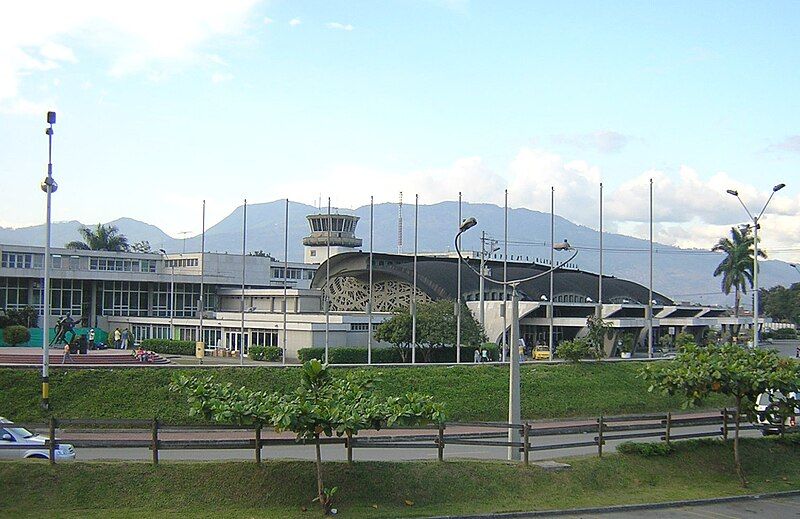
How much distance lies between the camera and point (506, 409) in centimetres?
3441

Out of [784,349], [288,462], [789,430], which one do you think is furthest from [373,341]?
[784,349]

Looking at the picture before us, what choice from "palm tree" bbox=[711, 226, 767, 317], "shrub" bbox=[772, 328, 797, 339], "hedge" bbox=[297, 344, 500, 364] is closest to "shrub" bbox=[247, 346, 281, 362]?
"hedge" bbox=[297, 344, 500, 364]

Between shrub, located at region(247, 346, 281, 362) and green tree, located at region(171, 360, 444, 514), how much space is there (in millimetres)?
31986

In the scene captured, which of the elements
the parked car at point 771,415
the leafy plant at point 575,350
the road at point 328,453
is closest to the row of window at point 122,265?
the leafy plant at point 575,350

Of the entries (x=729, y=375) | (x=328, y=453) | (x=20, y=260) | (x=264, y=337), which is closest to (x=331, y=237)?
(x=20, y=260)

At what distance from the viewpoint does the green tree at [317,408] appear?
1606 cm

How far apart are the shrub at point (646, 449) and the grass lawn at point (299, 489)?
1179 millimetres

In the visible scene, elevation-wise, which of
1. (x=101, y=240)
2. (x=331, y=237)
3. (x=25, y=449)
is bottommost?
(x=25, y=449)

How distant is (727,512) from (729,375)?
3.73 metres

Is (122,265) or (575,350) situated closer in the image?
(575,350)

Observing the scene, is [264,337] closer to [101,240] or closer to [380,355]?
[380,355]

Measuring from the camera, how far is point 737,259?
80.9 meters

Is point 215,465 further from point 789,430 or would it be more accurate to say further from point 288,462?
point 789,430

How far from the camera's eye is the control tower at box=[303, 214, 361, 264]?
93.8 m
